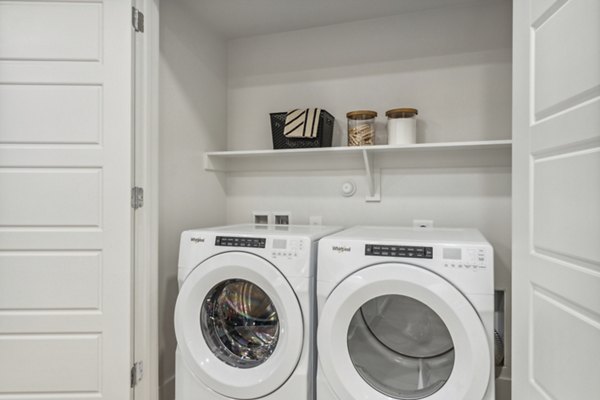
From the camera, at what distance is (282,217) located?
243 centimetres

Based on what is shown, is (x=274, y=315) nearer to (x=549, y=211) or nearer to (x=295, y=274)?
(x=295, y=274)

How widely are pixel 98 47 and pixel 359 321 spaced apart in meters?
1.65

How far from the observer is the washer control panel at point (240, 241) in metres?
1.63

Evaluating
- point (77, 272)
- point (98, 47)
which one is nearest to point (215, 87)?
point (98, 47)

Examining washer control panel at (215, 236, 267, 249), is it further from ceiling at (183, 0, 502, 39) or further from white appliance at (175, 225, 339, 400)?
ceiling at (183, 0, 502, 39)

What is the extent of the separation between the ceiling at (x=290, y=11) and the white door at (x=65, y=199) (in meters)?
0.67

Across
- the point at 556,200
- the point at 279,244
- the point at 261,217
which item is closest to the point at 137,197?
the point at 279,244

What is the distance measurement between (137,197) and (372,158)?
1296mm

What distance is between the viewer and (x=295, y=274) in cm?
156

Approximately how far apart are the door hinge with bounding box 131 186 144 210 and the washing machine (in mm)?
876

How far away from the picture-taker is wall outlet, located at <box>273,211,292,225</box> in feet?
7.92

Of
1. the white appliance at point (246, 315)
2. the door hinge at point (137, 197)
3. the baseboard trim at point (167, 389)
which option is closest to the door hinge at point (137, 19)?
the door hinge at point (137, 197)

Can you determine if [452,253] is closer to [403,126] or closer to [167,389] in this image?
[403,126]

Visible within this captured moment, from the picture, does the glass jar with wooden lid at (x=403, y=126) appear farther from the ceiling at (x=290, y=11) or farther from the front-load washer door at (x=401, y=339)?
the front-load washer door at (x=401, y=339)
